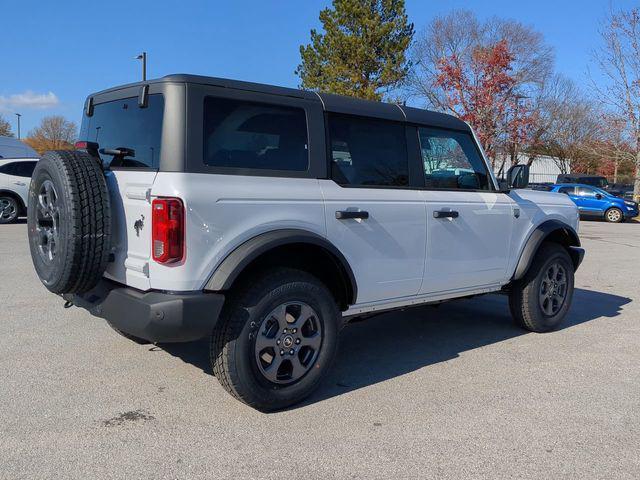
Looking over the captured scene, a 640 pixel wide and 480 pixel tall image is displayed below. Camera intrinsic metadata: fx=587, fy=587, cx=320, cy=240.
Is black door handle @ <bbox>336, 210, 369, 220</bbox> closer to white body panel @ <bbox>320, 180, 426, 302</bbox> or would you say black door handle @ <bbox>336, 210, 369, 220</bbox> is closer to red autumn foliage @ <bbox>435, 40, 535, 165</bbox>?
white body panel @ <bbox>320, 180, 426, 302</bbox>

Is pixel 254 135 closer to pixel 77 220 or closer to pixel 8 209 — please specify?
pixel 77 220

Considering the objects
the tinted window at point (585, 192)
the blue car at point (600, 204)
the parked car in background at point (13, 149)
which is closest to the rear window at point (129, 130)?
the parked car in background at point (13, 149)

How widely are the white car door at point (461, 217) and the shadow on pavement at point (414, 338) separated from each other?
0.63m

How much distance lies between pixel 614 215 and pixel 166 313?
80.5 feet

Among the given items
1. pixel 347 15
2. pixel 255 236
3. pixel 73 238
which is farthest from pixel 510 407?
pixel 347 15

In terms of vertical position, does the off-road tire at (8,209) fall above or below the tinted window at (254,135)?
below

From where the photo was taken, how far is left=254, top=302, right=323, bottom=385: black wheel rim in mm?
3629

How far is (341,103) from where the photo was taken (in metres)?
4.20

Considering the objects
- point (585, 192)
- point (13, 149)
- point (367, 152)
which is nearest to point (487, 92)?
point (585, 192)

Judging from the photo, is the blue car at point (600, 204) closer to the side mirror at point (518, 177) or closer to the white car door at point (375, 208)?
the side mirror at point (518, 177)

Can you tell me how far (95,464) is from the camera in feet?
9.71

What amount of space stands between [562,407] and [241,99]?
2.90 meters

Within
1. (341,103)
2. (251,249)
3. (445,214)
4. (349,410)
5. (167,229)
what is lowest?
(349,410)

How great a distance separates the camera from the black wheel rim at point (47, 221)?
3617 mm
